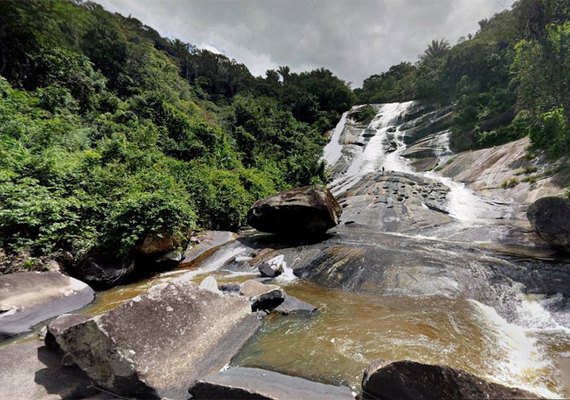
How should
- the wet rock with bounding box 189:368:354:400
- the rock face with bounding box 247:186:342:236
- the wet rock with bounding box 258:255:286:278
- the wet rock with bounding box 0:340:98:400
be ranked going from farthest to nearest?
the rock face with bounding box 247:186:342:236 → the wet rock with bounding box 258:255:286:278 → the wet rock with bounding box 0:340:98:400 → the wet rock with bounding box 189:368:354:400

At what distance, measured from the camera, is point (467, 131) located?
27.4 meters

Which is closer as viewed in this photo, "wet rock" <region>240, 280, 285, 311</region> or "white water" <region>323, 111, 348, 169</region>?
"wet rock" <region>240, 280, 285, 311</region>

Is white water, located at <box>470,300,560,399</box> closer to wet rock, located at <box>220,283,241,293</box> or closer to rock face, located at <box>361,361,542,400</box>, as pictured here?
rock face, located at <box>361,361,542,400</box>

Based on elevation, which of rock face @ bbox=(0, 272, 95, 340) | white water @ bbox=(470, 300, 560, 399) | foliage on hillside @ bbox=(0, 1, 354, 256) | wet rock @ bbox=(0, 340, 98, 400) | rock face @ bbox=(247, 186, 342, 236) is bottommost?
white water @ bbox=(470, 300, 560, 399)

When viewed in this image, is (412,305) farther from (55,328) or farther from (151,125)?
(151,125)

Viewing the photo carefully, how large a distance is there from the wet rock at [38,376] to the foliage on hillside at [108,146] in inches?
153

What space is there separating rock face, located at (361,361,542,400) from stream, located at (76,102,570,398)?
514mm

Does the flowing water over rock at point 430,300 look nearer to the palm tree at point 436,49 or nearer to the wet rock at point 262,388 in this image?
the wet rock at point 262,388

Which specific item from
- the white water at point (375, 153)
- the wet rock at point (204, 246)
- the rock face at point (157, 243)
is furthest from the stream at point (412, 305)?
the white water at point (375, 153)

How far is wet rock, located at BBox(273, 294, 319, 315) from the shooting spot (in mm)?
6043

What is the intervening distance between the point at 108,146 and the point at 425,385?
15.2 m

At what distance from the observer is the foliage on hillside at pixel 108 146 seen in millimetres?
8102

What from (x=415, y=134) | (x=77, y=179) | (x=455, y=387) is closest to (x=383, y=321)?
(x=455, y=387)

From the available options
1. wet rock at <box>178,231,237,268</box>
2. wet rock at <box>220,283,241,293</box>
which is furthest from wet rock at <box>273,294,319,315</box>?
wet rock at <box>178,231,237,268</box>
